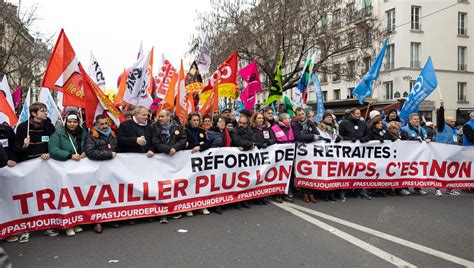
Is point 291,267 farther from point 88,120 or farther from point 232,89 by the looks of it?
point 232,89

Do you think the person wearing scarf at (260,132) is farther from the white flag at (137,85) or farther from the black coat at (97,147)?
the black coat at (97,147)

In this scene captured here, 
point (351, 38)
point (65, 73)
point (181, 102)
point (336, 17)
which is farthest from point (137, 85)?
point (336, 17)

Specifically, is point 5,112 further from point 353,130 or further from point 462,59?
point 462,59

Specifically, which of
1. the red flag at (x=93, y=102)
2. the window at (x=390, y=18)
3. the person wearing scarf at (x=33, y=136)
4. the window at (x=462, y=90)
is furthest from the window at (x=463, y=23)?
the person wearing scarf at (x=33, y=136)

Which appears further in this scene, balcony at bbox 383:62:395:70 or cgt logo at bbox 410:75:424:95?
balcony at bbox 383:62:395:70

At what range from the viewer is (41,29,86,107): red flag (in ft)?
18.0

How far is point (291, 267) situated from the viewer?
3879 millimetres

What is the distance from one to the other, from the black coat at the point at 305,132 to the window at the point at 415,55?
102ft

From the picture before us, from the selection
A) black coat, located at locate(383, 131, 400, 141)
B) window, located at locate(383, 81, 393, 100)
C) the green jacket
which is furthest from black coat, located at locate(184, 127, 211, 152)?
window, located at locate(383, 81, 393, 100)

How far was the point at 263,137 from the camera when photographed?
7.07 meters

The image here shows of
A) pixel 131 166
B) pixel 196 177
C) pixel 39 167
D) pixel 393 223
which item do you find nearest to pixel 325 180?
pixel 393 223

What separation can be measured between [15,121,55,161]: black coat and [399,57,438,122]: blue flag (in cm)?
761

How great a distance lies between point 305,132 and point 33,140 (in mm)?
4891

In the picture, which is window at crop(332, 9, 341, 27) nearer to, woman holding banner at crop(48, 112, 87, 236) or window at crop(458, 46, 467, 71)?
woman holding banner at crop(48, 112, 87, 236)
